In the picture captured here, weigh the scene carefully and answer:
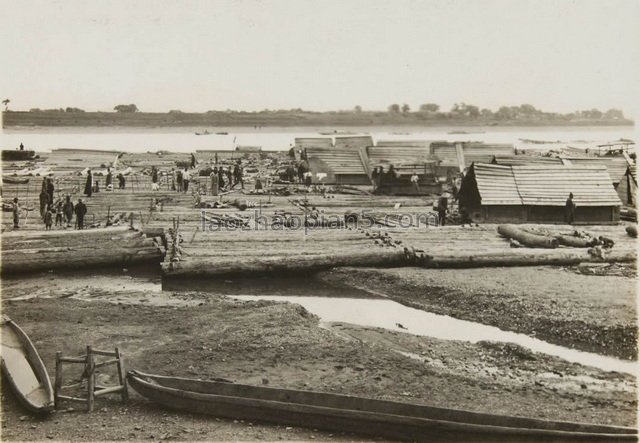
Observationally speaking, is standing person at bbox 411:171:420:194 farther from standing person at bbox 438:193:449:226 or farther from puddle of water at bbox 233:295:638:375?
puddle of water at bbox 233:295:638:375

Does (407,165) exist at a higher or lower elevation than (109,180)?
higher

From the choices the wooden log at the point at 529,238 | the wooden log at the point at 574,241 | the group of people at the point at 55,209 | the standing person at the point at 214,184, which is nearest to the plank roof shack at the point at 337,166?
the standing person at the point at 214,184

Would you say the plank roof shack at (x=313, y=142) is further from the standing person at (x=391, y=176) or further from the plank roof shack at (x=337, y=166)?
the standing person at (x=391, y=176)

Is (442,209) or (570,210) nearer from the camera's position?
(570,210)

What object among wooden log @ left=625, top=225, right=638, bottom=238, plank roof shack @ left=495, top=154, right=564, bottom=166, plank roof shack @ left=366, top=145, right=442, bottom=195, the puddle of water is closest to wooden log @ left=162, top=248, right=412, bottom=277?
the puddle of water


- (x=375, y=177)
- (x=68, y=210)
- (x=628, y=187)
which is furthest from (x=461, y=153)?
(x=68, y=210)

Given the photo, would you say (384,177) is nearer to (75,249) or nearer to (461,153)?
(461,153)
